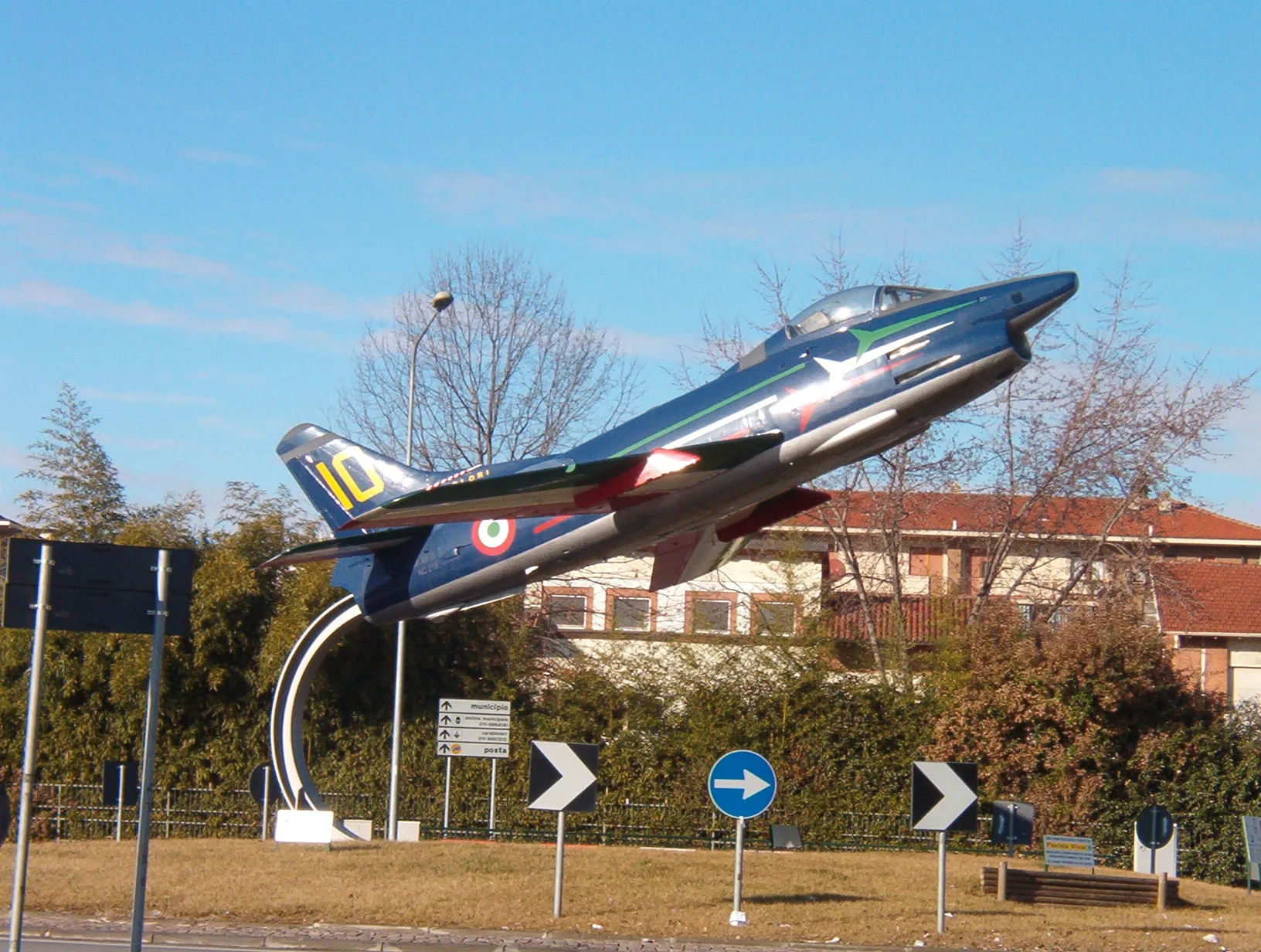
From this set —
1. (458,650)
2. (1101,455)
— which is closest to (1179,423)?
(1101,455)

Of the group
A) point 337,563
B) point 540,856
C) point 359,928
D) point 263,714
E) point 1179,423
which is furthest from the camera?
point 1179,423

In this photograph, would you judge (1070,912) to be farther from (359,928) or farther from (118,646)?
(118,646)

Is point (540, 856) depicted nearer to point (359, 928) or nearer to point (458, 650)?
point (359, 928)

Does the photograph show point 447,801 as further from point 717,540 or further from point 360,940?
point 360,940

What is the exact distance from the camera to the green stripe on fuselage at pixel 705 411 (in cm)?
1482

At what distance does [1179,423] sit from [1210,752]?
9052 mm

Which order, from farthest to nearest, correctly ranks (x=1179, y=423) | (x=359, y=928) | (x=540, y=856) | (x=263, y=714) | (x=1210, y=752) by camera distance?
(x=1179, y=423) < (x=263, y=714) < (x=1210, y=752) < (x=540, y=856) < (x=359, y=928)

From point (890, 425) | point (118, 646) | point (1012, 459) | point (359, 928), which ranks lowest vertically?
point (359, 928)

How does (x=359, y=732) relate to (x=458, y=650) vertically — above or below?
below

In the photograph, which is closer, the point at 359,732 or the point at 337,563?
the point at 337,563

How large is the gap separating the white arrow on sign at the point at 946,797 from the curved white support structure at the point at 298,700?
10.3m

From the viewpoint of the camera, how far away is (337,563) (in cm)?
1864

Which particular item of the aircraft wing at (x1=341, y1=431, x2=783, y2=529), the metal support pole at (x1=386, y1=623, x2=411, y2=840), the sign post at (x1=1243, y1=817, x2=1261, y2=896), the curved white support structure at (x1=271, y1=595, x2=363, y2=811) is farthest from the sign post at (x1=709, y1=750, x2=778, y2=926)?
the metal support pole at (x1=386, y1=623, x2=411, y2=840)

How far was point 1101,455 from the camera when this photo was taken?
31.2 m
